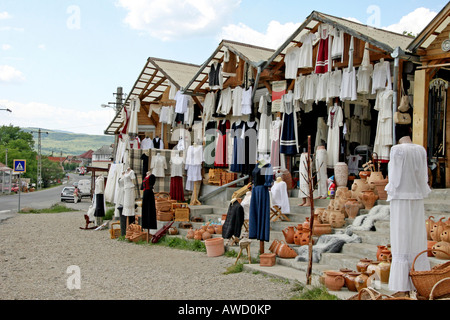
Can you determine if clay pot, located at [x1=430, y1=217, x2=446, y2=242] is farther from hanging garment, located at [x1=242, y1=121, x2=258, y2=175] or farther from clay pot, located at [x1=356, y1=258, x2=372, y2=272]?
hanging garment, located at [x1=242, y1=121, x2=258, y2=175]

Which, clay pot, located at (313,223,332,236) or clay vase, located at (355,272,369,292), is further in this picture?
clay pot, located at (313,223,332,236)

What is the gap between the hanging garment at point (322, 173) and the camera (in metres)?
11.0

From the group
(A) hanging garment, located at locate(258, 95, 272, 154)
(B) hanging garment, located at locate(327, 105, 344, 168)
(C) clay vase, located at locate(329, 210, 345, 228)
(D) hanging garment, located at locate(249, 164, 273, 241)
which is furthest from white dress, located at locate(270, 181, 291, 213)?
(A) hanging garment, located at locate(258, 95, 272, 154)

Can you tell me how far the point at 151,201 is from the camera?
11727mm

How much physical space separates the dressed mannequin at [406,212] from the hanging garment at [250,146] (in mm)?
8299

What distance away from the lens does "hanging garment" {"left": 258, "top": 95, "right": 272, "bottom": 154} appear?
13.1 meters

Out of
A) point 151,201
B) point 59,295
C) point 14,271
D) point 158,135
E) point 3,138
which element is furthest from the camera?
point 3,138

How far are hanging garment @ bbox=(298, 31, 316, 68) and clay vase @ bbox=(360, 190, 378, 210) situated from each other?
390 cm

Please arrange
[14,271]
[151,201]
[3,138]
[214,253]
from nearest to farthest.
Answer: [14,271], [214,253], [151,201], [3,138]

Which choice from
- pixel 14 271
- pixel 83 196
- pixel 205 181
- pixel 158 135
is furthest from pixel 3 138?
pixel 14 271

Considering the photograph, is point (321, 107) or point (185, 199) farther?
point (185, 199)

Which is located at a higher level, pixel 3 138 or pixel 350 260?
pixel 3 138
